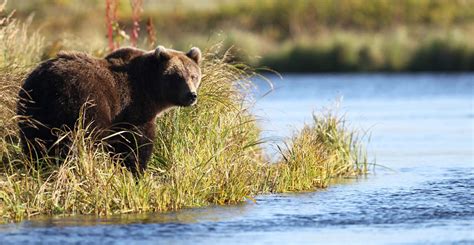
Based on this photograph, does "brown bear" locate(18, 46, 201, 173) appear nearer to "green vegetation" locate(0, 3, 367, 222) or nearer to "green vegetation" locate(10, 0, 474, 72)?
"green vegetation" locate(0, 3, 367, 222)

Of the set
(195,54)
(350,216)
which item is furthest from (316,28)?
(350,216)

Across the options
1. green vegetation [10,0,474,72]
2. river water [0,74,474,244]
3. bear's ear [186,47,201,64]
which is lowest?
river water [0,74,474,244]

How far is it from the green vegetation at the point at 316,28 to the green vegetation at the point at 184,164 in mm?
20256

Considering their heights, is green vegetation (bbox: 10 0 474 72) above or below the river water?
above

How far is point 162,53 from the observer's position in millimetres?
11734

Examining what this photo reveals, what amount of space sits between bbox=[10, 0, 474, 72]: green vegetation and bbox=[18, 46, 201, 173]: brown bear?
22133 mm

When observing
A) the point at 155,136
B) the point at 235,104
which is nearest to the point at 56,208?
the point at 155,136

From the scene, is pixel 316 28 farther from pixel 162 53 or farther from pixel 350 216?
pixel 350 216

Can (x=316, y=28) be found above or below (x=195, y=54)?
above

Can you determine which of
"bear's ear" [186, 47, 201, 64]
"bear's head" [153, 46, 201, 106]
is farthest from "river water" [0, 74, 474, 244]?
"bear's ear" [186, 47, 201, 64]

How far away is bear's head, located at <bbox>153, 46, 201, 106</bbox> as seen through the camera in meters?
11.6

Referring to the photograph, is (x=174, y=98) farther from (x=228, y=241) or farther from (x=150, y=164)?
(x=228, y=241)

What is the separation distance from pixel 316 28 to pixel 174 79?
32.6 m

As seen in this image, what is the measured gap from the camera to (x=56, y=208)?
10805 millimetres
